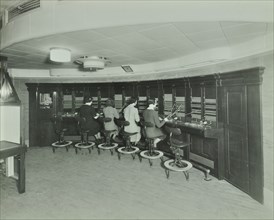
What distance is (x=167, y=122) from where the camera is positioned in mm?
5316

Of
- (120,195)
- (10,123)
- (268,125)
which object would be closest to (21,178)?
(10,123)

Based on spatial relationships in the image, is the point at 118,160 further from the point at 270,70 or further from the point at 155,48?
the point at 270,70

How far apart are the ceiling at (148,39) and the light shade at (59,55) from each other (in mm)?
132

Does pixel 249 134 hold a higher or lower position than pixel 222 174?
higher

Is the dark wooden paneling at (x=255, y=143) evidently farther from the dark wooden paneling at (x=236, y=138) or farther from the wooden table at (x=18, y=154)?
the wooden table at (x=18, y=154)

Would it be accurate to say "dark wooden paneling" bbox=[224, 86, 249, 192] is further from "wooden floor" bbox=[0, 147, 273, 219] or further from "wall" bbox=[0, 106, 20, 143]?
"wall" bbox=[0, 106, 20, 143]

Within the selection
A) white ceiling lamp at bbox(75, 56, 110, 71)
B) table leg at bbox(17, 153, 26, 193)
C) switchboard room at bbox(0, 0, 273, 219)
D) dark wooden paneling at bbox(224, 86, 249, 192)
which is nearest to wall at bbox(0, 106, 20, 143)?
switchboard room at bbox(0, 0, 273, 219)

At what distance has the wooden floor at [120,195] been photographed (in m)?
3.02

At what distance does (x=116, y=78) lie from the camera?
7223mm

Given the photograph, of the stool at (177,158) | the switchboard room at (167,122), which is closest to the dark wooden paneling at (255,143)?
the switchboard room at (167,122)

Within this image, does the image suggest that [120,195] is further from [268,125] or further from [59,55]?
[59,55]

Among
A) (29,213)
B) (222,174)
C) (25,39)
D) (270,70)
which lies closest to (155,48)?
(270,70)

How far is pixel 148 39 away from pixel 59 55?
5.72ft

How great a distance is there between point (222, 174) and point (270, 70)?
2164 millimetres
